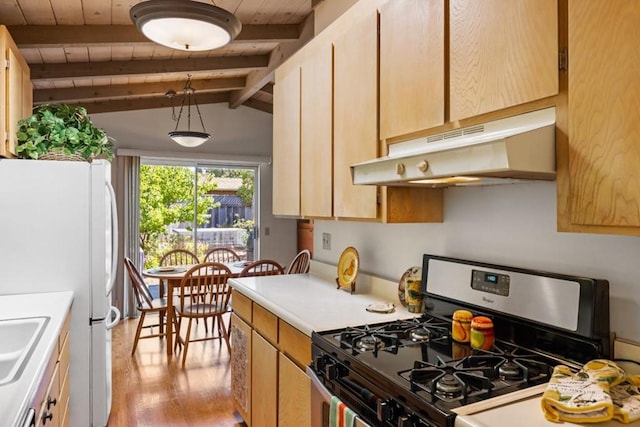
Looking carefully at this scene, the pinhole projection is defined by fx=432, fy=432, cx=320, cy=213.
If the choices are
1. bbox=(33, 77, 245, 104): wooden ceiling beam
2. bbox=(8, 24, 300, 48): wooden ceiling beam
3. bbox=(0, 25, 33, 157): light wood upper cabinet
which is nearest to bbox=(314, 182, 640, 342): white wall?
bbox=(0, 25, 33, 157): light wood upper cabinet

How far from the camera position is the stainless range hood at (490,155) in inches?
43.8

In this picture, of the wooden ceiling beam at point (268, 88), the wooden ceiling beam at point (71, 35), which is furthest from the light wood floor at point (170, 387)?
the wooden ceiling beam at point (268, 88)

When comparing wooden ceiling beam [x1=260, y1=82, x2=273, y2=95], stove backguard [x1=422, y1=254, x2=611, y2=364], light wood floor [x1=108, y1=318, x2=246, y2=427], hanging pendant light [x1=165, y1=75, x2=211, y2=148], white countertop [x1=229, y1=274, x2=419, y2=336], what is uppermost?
wooden ceiling beam [x1=260, y1=82, x2=273, y2=95]

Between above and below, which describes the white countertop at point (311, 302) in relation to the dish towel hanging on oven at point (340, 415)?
above

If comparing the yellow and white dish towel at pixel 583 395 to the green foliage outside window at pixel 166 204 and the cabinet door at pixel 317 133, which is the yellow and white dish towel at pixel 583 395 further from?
the green foliage outside window at pixel 166 204

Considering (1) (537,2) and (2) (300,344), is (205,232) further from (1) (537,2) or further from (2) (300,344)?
(1) (537,2)

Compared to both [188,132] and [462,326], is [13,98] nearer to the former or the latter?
[188,132]

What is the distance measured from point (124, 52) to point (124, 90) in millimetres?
1039

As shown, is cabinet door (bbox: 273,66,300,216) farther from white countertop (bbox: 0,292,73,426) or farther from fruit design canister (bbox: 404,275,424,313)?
white countertop (bbox: 0,292,73,426)

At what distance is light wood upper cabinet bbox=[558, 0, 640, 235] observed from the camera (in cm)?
98

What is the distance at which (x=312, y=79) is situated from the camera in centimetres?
247

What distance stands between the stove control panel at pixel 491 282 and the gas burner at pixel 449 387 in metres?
0.51

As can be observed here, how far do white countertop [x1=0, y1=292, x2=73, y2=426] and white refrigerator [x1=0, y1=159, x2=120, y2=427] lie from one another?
12 centimetres

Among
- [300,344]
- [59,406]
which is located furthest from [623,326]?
[59,406]
